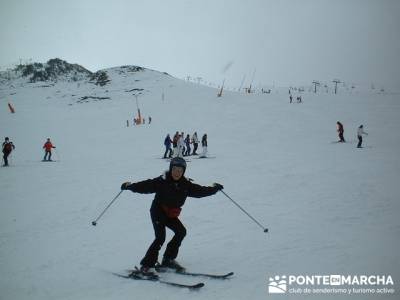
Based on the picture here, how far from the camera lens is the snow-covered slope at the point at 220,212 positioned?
5.11m

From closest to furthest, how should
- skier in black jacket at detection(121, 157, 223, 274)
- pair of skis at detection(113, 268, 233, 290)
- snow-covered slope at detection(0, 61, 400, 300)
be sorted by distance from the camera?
pair of skis at detection(113, 268, 233, 290) → skier in black jacket at detection(121, 157, 223, 274) → snow-covered slope at detection(0, 61, 400, 300)

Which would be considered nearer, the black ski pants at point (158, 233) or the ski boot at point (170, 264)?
the black ski pants at point (158, 233)

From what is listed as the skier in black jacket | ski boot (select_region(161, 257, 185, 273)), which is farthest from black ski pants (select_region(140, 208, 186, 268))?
ski boot (select_region(161, 257, 185, 273))

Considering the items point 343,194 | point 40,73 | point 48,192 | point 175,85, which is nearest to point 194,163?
point 48,192

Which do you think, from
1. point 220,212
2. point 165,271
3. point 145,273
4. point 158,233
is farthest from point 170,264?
point 220,212

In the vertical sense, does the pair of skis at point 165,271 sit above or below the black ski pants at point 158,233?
below

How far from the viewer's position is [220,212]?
8.87 m

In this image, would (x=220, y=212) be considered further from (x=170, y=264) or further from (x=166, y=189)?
(x=166, y=189)

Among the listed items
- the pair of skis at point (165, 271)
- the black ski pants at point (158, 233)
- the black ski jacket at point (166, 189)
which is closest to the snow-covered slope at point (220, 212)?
the pair of skis at point (165, 271)

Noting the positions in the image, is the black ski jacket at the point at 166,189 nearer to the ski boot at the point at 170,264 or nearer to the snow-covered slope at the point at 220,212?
the ski boot at the point at 170,264

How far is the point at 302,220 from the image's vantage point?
25.3ft

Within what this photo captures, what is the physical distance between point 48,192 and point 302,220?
9.29m

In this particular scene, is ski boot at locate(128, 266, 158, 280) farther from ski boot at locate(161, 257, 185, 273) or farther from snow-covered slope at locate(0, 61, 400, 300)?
ski boot at locate(161, 257, 185, 273)

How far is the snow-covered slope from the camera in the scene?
511 cm
